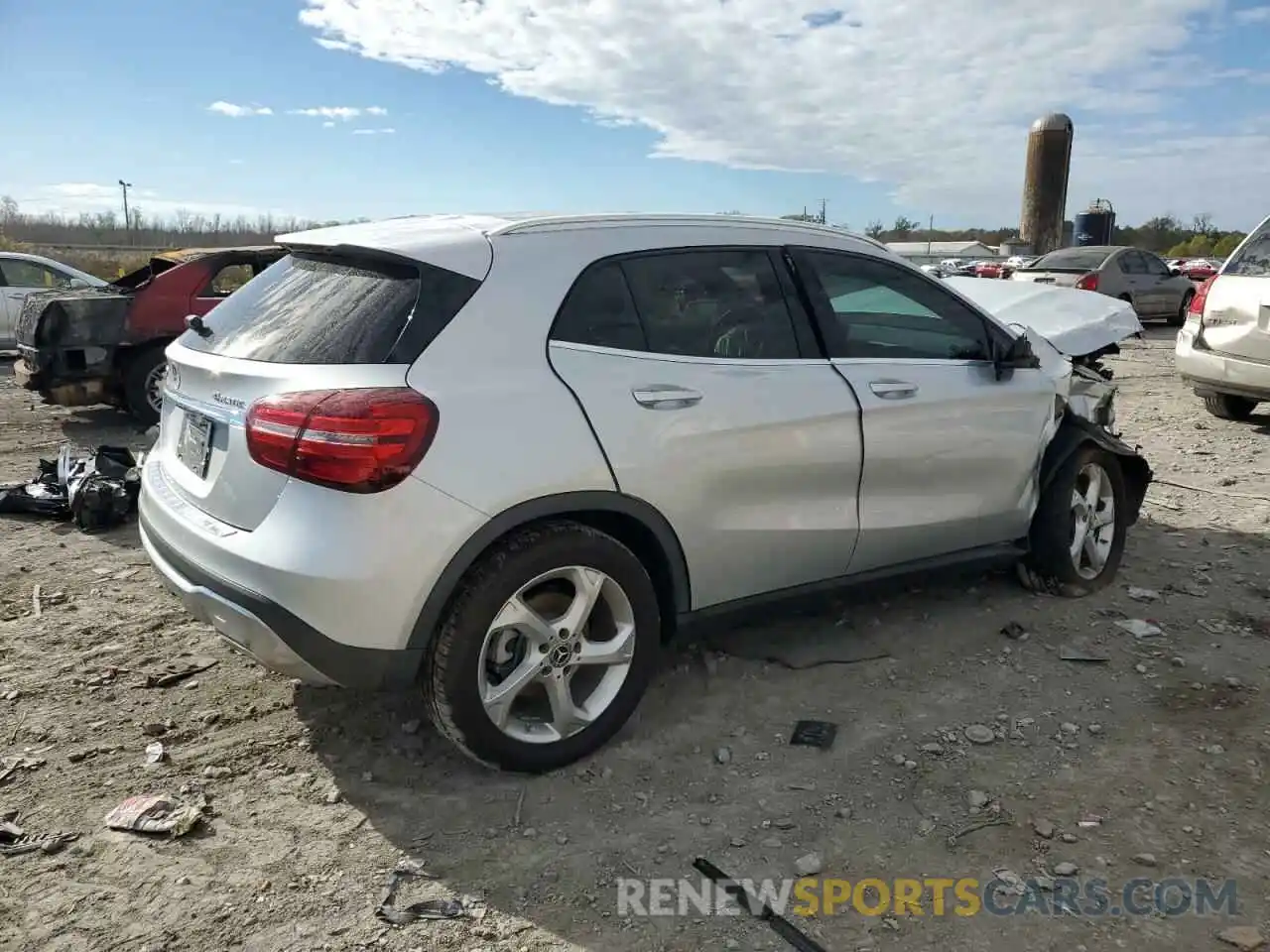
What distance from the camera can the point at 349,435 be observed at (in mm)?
2643

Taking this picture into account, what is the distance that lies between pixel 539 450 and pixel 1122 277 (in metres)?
17.2

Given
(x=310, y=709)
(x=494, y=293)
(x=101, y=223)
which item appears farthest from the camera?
(x=101, y=223)

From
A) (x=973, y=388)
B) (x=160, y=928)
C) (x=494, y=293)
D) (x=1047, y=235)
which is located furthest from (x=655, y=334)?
(x=1047, y=235)

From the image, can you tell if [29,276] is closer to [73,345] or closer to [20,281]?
[20,281]

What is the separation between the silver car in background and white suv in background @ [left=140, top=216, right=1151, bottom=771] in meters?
14.4

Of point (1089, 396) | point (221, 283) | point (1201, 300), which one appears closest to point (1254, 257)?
point (1201, 300)

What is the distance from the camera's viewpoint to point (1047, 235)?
29766 mm

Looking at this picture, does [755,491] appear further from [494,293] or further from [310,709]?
[310,709]

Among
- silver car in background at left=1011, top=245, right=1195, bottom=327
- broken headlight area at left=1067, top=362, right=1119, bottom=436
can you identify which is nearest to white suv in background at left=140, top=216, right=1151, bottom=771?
broken headlight area at left=1067, top=362, right=1119, bottom=436

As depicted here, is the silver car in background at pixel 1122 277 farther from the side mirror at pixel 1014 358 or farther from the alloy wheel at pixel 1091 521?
the side mirror at pixel 1014 358

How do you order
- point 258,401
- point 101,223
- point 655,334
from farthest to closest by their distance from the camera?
point 101,223 < point 655,334 < point 258,401

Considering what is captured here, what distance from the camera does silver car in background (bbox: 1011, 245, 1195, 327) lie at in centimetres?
1686

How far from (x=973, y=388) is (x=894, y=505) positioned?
64 centimetres

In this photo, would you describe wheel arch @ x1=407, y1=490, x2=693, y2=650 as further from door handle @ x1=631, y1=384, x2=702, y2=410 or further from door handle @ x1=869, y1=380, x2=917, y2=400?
door handle @ x1=869, y1=380, x2=917, y2=400
